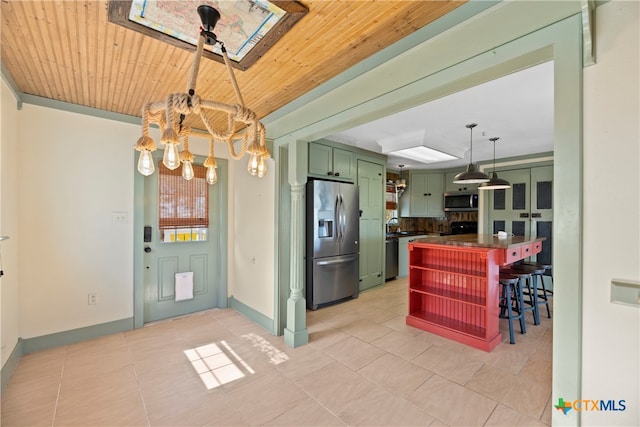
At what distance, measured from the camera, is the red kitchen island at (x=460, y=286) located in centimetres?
276

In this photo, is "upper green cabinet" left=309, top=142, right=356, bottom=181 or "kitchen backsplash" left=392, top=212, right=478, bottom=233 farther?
"kitchen backsplash" left=392, top=212, right=478, bottom=233

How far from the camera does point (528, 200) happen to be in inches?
193

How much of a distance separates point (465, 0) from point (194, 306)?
162 inches

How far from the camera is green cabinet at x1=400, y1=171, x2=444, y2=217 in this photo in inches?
248

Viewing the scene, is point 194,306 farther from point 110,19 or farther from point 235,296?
point 110,19

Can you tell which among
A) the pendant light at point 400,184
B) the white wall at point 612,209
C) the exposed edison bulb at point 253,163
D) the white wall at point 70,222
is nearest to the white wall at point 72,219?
the white wall at point 70,222

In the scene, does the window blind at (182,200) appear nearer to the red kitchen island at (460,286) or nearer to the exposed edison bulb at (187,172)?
the exposed edison bulb at (187,172)

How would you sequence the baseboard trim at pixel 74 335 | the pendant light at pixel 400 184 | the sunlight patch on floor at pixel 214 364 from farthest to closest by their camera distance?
the pendant light at pixel 400 184
the baseboard trim at pixel 74 335
the sunlight patch on floor at pixel 214 364

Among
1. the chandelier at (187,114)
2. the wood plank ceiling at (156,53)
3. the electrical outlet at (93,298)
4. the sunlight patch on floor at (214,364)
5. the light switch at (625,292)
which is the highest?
the wood plank ceiling at (156,53)

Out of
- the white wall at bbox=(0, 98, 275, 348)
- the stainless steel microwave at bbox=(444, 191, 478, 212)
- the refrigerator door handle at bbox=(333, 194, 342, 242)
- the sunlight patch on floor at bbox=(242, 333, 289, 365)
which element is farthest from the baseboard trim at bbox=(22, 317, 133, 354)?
the stainless steel microwave at bbox=(444, 191, 478, 212)

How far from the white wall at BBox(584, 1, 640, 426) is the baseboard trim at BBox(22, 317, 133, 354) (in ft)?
12.9

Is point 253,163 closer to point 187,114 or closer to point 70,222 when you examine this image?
point 187,114

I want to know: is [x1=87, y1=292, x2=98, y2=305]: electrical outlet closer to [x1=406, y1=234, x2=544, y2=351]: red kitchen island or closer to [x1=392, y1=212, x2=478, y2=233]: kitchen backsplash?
[x1=406, y1=234, x2=544, y2=351]: red kitchen island

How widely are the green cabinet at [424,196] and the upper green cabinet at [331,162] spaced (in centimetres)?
258
